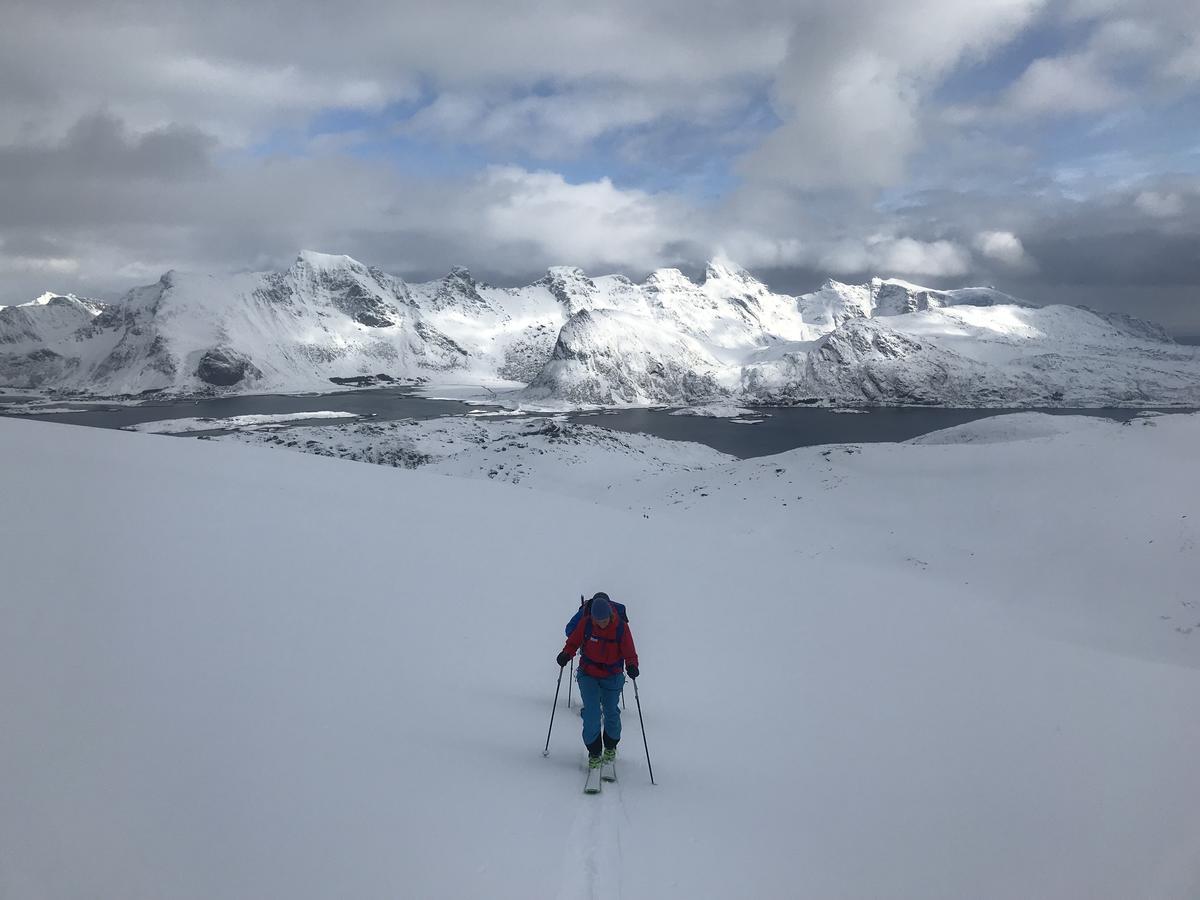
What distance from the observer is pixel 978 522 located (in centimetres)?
2936

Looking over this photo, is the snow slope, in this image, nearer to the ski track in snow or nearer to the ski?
the ski track in snow

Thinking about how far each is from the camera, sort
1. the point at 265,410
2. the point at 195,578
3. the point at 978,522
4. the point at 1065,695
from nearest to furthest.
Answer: the point at 195,578 → the point at 1065,695 → the point at 978,522 → the point at 265,410

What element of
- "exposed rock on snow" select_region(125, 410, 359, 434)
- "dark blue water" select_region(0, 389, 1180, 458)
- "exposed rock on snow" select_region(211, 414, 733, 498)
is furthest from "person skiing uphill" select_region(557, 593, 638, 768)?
"exposed rock on snow" select_region(125, 410, 359, 434)

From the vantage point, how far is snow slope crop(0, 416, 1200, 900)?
3.88 m

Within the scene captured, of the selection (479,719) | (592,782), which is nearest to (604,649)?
(592,782)

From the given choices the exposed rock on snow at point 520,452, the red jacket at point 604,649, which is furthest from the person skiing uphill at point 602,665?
the exposed rock on snow at point 520,452

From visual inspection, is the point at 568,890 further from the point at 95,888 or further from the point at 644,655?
the point at 644,655

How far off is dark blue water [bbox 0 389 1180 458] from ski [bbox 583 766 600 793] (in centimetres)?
8682

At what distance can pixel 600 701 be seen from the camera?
20.8 ft

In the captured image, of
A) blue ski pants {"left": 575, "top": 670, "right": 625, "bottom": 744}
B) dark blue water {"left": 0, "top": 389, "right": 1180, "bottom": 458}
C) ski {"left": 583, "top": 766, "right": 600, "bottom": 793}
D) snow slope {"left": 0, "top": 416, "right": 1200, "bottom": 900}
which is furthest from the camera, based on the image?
dark blue water {"left": 0, "top": 389, "right": 1180, "bottom": 458}

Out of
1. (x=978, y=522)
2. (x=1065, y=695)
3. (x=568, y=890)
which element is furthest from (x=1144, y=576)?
(x=568, y=890)

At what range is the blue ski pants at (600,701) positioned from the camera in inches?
242

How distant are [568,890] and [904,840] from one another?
10.5ft

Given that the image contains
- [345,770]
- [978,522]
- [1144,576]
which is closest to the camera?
[345,770]
